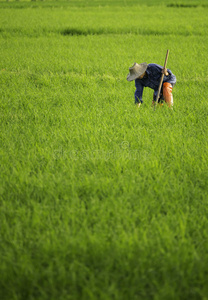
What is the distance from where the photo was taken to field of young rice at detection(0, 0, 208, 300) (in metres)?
1.41

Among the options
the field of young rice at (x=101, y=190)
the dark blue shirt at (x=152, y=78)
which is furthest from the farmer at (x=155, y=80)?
the field of young rice at (x=101, y=190)

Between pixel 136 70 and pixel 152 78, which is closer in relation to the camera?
pixel 136 70

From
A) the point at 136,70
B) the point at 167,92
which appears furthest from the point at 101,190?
the point at 167,92

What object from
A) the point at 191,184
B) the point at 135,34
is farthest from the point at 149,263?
the point at 135,34

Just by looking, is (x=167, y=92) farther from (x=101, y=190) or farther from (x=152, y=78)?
(x=101, y=190)

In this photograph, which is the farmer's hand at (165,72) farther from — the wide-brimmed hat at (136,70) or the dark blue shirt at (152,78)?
the wide-brimmed hat at (136,70)

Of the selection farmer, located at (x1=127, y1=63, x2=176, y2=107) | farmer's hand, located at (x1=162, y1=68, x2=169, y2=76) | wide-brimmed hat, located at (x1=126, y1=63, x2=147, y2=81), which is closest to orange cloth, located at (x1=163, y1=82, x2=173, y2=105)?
farmer, located at (x1=127, y1=63, x2=176, y2=107)

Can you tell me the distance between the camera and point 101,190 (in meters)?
2.07

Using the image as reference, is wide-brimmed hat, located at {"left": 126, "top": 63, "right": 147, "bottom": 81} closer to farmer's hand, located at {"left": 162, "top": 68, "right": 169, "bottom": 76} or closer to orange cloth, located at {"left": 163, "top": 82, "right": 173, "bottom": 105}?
farmer's hand, located at {"left": 162, "top": 68, "right": 169, "bottom": 76}

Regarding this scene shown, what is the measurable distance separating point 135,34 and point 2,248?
938 centimetres

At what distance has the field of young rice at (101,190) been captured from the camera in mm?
1406

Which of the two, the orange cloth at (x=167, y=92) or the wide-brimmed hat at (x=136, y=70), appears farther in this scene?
the orange cloth at (x=167, y=92)

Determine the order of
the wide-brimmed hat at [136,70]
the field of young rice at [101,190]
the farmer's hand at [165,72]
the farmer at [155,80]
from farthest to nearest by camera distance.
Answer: the farmer at [155,80] → the farmer's hand at [165,72] → the wide-brimmed hat at [136,70] → the field of young rice at [101,190]

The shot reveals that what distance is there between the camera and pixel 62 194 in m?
2.05
